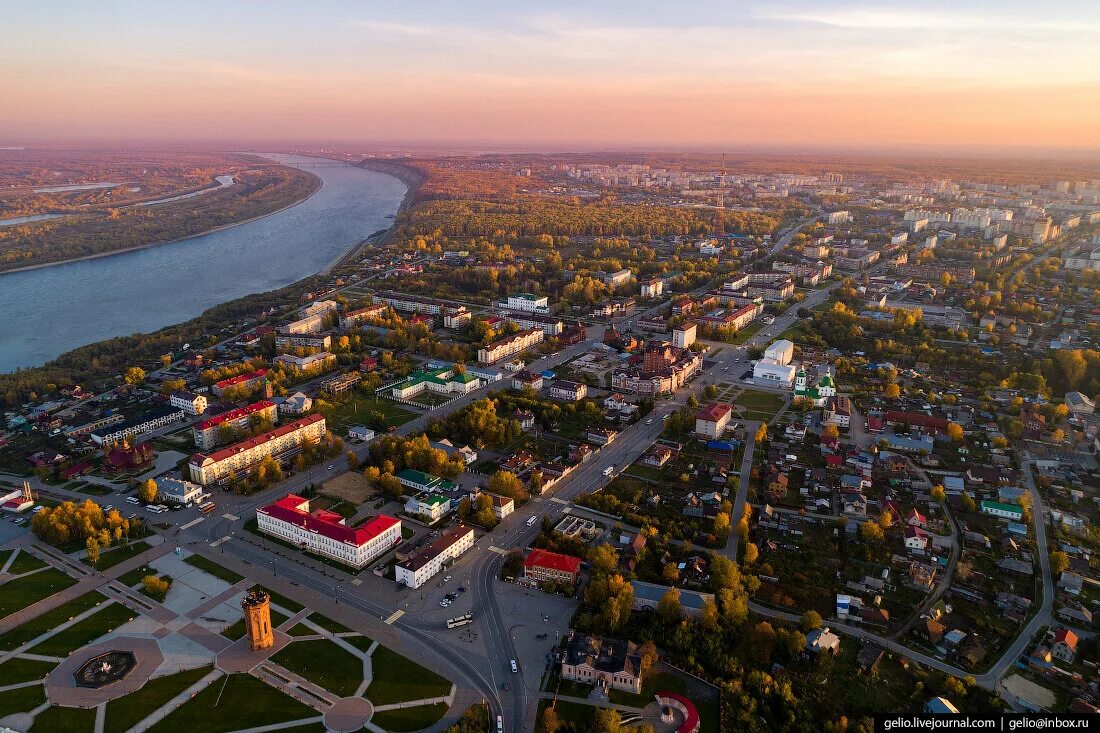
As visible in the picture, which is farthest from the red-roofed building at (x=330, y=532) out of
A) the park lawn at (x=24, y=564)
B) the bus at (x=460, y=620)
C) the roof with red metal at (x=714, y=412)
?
the roof with red metal at (x=714, y=412)

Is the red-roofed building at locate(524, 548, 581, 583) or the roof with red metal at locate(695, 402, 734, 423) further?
the roof with red metal at locate(695, 402, 734, 423)

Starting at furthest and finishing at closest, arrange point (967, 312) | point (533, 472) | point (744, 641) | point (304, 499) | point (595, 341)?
point (967, 312), point (595, 341), point (533, 472), point (304, 499), point (744, 641)

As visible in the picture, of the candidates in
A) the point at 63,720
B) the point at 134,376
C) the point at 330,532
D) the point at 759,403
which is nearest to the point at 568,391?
the point at 759,403

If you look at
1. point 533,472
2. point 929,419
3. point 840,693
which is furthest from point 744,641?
point 929,419

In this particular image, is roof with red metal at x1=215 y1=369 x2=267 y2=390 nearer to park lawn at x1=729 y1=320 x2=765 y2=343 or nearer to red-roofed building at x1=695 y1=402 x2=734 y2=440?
red-roofed building at x1=695 y1=402 x2=734 y2=440

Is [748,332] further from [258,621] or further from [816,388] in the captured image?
[258,621]

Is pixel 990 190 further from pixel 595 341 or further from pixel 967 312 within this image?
pixel 595 341

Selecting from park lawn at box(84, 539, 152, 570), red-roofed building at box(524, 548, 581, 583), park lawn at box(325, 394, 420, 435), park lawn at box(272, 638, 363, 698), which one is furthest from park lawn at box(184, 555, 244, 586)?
park lawn at box(325, 394, 420, 435)
